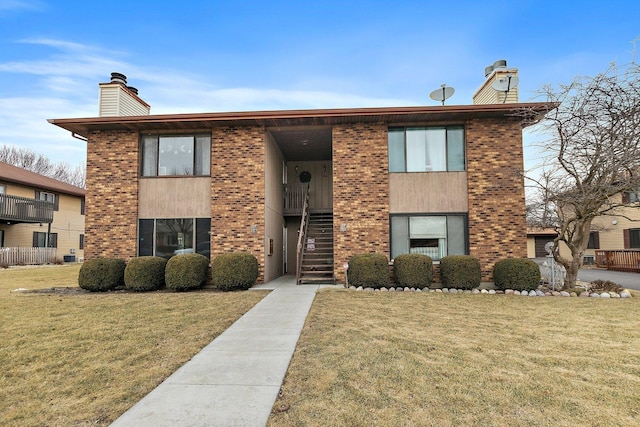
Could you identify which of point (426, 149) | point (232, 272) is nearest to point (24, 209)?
point (232, 272)

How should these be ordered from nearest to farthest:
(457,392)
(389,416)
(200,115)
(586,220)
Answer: (389,416), (457,392), (586,220), (200,115)

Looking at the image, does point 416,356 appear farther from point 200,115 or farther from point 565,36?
point 565,36

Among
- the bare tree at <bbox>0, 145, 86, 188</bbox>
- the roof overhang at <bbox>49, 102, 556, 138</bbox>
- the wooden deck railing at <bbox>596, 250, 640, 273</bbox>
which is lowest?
the wooden deck railing at <bbox>596, 250, 640, 273</bbox>

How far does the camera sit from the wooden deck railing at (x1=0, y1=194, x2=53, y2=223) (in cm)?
2027

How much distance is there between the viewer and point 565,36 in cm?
1337

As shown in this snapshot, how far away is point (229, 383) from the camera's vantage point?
3.71 m

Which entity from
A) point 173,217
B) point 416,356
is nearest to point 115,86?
point 173,217

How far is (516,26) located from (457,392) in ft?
48.4

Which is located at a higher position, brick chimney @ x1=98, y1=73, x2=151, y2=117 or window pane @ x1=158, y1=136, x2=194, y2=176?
brick chimney @ x1=98, y1=73, x2=151, y2=117

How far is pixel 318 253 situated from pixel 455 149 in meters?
5.53

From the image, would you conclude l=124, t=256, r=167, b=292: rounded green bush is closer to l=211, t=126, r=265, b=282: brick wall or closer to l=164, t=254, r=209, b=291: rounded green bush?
l=164, t=254, r=209, b=291: rounded green bush

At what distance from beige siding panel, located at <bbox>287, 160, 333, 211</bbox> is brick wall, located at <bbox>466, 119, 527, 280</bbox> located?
601 cm

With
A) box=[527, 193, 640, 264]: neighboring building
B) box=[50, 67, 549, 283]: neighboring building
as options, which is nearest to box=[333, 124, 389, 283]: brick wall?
box=[50, 67, 549, 283]: neighboring building

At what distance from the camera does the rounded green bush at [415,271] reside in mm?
9922
